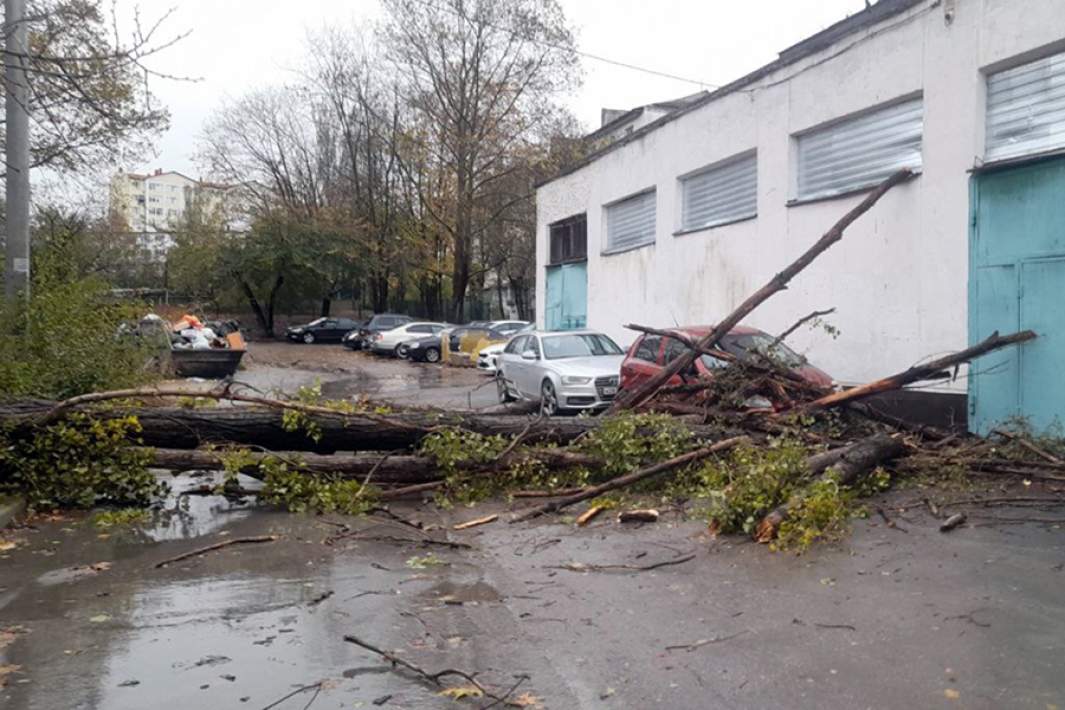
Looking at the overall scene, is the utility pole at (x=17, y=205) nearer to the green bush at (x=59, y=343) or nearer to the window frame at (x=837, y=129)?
the green bush at (x=59, y=343)

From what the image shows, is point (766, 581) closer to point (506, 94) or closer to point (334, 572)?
point (334, 572)

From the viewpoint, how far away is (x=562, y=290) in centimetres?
2441

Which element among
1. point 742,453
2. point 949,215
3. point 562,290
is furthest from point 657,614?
point 562,290

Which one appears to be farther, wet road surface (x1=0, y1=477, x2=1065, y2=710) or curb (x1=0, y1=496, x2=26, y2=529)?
curb (x1=0, y1=496, x2=26, y2=529)

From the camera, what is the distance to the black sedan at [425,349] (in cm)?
3509

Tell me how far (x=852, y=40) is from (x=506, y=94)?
83.4 ft

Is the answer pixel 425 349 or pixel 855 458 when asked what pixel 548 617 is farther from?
pixel 425 349

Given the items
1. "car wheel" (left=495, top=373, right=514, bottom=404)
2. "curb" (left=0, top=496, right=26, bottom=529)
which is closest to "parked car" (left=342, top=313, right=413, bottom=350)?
"car wheel" (left=495, top=373, right=514, bottom=404)

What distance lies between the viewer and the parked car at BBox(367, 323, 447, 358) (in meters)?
37.7

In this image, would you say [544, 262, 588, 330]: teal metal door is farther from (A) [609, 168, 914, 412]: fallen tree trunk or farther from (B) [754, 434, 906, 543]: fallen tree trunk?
(B) [754, 434, 906, 543]: fallen tree trunk

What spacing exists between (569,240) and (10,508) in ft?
58.0

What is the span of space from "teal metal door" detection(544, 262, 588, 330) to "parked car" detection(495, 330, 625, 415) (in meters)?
5.51

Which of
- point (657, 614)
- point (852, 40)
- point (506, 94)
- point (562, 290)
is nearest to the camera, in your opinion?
point (657, 614)

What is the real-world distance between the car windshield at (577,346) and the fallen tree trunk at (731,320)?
15.0ft
